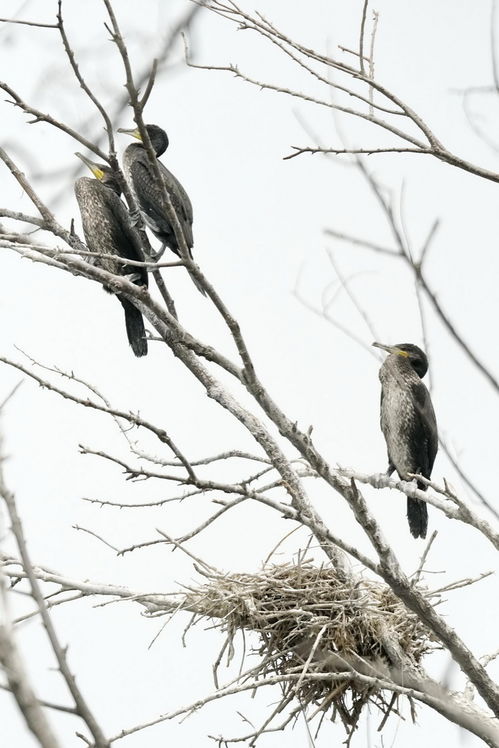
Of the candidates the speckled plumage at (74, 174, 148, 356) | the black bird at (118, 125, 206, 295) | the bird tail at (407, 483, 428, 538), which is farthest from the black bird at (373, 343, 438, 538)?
the speckled plumage at (74, 174, 148, 356)

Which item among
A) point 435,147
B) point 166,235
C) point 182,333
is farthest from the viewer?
point 166,235

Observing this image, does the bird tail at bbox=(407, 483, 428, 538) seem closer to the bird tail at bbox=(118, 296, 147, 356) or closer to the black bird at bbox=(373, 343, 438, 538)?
the black bird at bbox=(373, 343, 438, 538)

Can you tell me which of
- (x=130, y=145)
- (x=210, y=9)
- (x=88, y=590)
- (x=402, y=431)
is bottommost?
(x=88, y=590)

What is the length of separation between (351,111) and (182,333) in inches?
40.4

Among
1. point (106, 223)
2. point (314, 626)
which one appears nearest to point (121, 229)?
point (106, 223)

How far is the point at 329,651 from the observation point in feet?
13.6

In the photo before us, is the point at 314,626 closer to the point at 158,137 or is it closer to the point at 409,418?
the point at 409,418

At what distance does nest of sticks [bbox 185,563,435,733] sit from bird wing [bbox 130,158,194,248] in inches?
92.6

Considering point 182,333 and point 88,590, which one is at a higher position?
point 182,333

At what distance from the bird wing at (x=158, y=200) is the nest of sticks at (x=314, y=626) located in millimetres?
2352

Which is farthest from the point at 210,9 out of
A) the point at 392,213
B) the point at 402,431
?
the point at 402,431

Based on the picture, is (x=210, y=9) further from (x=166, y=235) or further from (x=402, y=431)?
(x=402, y=431)

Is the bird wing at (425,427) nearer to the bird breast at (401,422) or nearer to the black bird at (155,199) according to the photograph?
the bird breast at (401,422)

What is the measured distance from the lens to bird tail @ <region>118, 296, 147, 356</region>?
600 cm
